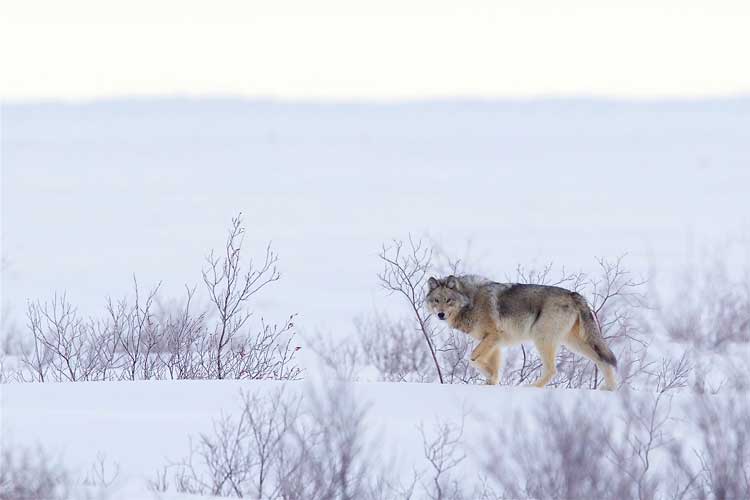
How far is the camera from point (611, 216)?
4038 centimetres

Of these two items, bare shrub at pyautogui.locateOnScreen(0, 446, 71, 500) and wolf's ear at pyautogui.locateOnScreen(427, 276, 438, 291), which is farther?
wolf's ear at pyautogui.locateOnScreen(427, 276, 438, 291)

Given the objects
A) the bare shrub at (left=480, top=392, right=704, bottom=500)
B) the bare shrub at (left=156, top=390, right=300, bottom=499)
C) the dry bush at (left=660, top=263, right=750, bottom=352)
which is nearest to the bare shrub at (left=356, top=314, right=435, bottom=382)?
the dry bush at (left=660, top=263, right=750, bottom=352)

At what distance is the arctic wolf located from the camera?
10.1 m

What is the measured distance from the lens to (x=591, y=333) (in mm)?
10125

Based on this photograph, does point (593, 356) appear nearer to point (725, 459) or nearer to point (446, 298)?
point (446, 298)

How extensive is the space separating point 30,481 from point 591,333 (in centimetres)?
495

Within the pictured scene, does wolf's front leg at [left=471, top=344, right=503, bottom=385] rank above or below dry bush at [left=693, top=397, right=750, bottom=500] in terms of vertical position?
above

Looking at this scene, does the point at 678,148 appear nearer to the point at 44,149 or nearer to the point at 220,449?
the point at 44,149

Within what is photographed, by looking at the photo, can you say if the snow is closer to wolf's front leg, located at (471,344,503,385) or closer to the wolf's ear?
wolf's front leg, located at (471,344,503,385)

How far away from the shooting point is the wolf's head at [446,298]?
34.2 feet

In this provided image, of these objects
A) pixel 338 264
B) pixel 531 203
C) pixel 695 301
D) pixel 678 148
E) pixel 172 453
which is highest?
pixel 678 148

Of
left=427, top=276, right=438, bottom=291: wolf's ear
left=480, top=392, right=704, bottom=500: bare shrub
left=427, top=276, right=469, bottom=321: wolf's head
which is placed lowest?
left=480, top=392, right=704, bottom=500: bare shrub

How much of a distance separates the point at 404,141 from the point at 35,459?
190ft

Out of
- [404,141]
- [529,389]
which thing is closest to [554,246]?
[529,389]
